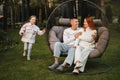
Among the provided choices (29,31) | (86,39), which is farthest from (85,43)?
(29,31)

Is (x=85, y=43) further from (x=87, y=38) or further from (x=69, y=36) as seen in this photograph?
(x=69, y=36)

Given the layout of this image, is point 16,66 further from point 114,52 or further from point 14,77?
point 114,52

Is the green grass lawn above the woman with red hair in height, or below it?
below

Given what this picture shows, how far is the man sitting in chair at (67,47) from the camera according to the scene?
26.6 feet

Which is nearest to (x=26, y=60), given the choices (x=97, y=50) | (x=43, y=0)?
(x=97, y=50)

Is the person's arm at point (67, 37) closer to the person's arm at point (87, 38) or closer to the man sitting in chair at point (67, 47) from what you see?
the man sitting in chair at point (67, 47)

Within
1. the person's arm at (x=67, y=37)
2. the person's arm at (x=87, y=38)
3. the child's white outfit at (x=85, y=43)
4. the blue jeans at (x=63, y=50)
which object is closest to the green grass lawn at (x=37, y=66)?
the blue jeans at (x=63, y=50)

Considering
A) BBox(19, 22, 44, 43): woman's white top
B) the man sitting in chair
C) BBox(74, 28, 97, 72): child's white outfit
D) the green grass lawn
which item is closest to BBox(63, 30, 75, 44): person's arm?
the man sitting in chair

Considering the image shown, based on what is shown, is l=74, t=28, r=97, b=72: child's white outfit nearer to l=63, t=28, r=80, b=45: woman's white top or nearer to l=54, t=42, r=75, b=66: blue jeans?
l=54, t=42, r=75, b=66: blue jeans

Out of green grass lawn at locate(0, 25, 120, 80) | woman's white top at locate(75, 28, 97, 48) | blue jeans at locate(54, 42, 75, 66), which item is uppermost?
woman's white top at locate(75, 28, 97, 48)

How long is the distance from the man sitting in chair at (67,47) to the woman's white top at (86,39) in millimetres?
211

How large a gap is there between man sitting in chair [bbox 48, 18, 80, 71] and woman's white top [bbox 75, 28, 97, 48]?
0.69 ft

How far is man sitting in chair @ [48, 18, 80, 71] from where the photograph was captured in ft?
26.6

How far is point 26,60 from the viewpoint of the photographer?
9812 millimetres
